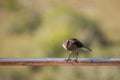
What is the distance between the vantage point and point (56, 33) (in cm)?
962

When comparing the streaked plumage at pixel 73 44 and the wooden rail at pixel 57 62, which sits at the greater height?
the wooden rail at pixel 57 62

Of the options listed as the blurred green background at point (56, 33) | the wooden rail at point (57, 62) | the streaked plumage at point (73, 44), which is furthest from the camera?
the blurred green background at point (56, 33)

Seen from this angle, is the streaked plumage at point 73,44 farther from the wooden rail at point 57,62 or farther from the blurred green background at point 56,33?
the blurred green background at point 56,33

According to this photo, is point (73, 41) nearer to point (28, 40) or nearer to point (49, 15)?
point (28, 40)

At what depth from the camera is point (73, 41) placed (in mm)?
2521

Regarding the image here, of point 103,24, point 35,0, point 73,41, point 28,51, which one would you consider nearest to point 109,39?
point 103,24

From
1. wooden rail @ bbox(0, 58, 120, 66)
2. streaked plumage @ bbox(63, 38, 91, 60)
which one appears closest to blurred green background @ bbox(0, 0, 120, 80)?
streaked plumage @ bbox(63, 38, 91, 60)

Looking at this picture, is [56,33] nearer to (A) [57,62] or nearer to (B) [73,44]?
(B) [73,44]

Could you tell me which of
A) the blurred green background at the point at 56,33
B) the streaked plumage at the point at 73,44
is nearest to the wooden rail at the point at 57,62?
the streaked plumage at the point at 73,44

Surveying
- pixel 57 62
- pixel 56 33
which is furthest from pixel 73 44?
pixel 56 33

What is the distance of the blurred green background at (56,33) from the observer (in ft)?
26.7

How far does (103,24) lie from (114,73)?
498 cm

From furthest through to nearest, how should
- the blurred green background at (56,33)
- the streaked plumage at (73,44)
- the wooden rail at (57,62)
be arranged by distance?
the blurred green background at (56,33) < the streaked plumage at (73,44) < the wooden rail at (57,62)

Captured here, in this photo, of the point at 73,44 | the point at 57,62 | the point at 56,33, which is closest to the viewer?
the point at 57,62
